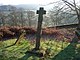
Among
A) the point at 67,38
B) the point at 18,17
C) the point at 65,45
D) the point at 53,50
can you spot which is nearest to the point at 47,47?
the point at 53,50

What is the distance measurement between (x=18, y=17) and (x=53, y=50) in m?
43.6

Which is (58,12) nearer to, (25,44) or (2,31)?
(2,31)

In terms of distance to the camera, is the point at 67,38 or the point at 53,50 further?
the point at 67,38

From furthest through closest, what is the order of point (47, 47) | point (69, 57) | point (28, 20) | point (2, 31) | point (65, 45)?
point (28, 20) < point (2, 31) < point (65, 45) < point (47, 47) < point (69, 57)

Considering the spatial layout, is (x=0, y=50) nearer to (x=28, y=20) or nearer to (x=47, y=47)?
(x=47, y=47)

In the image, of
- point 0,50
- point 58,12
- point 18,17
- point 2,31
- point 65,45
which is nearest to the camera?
point 0,50

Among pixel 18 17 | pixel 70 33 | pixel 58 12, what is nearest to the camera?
pixel 70 33

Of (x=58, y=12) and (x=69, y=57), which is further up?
(x=58, y=12)

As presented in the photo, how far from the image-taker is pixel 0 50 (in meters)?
8.09

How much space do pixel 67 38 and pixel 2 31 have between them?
3876 millimetres

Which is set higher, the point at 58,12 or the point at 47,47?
the point at 58,12

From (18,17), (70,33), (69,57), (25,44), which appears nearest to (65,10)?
(70,33)

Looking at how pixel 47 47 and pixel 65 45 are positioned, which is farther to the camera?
pixel 65 45

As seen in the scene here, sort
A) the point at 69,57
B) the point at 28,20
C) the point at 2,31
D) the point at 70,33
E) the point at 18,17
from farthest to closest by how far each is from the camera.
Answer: the point at 28,20 < the point at 18,17 < the point at 70,33 < the point at 2,31 < the point at 69,57
